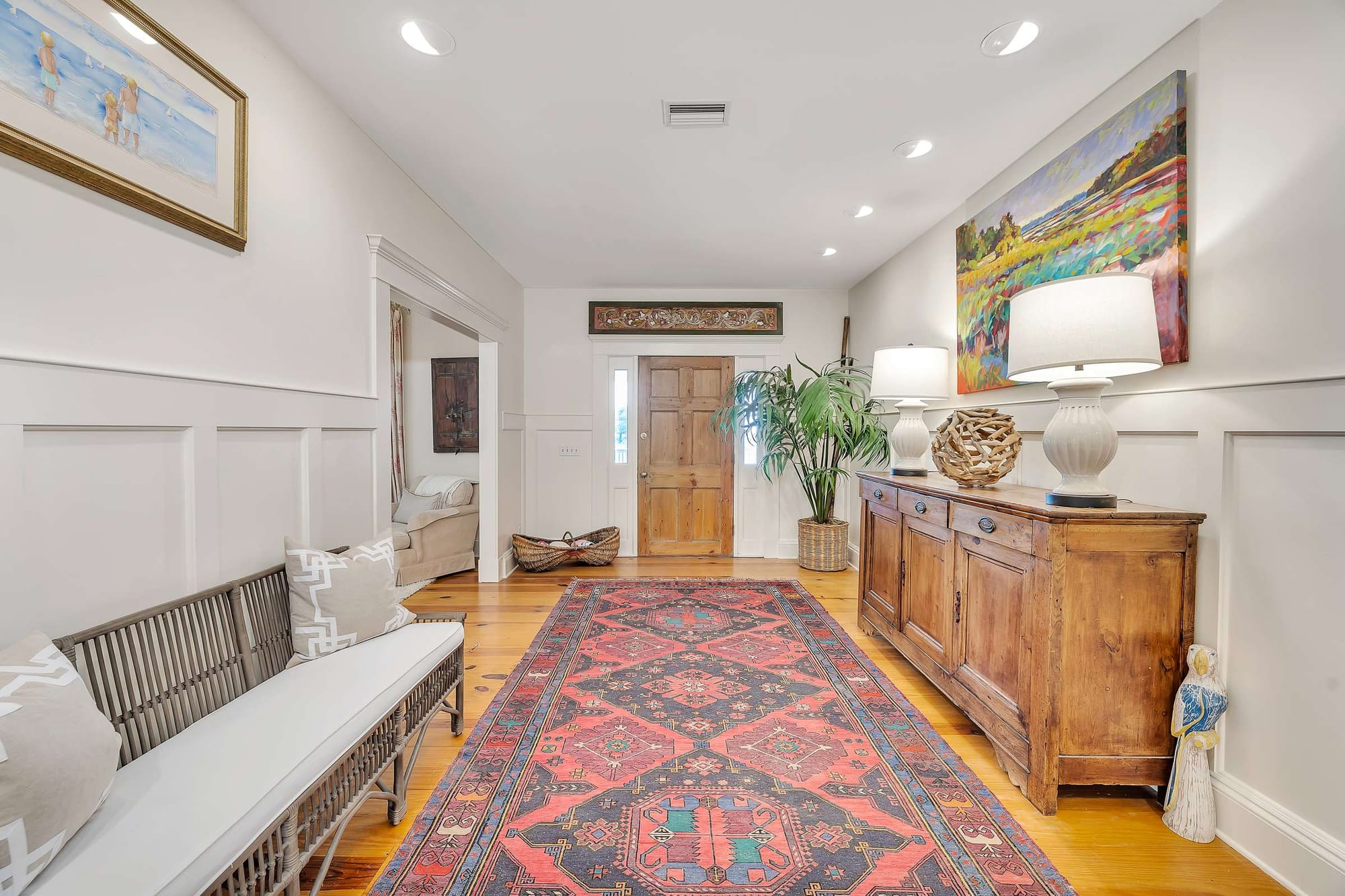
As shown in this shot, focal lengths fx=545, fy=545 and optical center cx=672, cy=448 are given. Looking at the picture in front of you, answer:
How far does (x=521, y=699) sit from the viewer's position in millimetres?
2318

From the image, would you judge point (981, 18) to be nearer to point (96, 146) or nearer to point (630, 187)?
point (630, 187)

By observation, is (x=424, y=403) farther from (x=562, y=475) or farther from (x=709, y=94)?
(x=709, y=94)

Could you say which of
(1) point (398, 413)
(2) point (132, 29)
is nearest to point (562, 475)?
(1) point (398, 413)

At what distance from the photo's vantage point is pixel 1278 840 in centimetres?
141

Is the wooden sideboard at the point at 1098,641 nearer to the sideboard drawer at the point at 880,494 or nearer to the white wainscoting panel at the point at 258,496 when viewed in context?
the sideboard drawer at the point at 880,494

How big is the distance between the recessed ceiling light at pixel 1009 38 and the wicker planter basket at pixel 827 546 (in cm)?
331

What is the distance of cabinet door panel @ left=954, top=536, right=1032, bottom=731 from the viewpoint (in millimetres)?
1736

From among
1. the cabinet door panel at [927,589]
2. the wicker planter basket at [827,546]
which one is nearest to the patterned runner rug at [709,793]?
the cabinet door panel at [927,589]

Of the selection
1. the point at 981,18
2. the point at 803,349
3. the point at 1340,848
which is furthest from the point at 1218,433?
the point at 803,349

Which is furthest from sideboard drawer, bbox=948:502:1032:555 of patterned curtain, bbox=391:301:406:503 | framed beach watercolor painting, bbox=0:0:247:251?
patterned curtain, bbox=391:301:406:503

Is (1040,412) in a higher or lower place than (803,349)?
lower

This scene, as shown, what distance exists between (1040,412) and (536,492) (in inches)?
154

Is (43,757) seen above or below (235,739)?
above

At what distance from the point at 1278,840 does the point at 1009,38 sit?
2.39m
